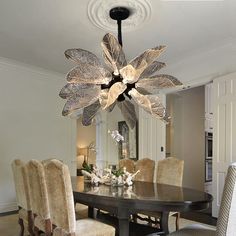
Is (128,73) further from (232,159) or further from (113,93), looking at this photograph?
(232,159)

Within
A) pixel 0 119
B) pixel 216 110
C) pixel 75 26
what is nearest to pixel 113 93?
pixel 75 26

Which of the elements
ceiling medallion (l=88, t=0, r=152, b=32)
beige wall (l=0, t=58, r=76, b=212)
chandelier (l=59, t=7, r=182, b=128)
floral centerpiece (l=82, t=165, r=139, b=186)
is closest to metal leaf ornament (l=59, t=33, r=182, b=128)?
chandelier (l=59, t=7, r=182, b=128)

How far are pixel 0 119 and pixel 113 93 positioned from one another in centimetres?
302

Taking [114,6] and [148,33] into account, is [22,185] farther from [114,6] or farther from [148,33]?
[148,33]

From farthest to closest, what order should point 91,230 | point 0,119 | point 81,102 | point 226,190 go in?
point 0,119 < point 81,102 < point 91,230 < point 226,190

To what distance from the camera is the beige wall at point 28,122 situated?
195 inches

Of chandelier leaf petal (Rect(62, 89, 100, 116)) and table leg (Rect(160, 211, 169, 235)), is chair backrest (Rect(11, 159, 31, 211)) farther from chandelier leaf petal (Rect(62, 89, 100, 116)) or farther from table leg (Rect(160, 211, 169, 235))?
table leg (Rect(160, 211, 169, 235))

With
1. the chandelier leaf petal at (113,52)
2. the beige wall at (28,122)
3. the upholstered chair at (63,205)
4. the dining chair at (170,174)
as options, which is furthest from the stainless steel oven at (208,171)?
the upholstered chair at (63,205)

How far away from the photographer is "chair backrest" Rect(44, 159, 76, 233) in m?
2.16

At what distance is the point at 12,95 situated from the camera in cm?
512

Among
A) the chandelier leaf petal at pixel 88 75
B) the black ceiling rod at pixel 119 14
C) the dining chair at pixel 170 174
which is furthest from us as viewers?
the dining chair at pixel 170 174

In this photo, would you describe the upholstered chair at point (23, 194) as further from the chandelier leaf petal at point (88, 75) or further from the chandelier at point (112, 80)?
the chandelier leaf petal at point (88, 75)

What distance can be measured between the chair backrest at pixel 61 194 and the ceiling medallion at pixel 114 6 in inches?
72.3

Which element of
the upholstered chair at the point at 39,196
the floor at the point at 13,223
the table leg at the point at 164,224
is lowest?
the floor at the point at 13,223
